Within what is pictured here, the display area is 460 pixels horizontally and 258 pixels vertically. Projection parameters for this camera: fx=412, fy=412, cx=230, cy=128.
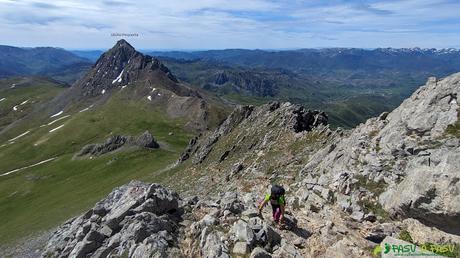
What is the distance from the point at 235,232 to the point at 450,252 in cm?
1182

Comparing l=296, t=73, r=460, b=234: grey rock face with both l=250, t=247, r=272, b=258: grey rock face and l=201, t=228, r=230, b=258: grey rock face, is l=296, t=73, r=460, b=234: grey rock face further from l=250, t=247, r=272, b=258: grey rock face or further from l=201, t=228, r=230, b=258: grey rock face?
l=201, t=228, r=230, b=258: grey rock face

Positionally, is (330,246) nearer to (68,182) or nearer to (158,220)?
(158,220)

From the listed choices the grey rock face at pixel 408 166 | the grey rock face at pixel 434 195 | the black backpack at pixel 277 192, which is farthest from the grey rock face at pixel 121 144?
the grey rock face at pixel 434 195

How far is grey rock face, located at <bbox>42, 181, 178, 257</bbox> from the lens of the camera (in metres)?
26.8

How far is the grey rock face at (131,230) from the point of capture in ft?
87.9

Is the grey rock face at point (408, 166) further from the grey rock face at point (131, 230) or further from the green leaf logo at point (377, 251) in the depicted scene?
the grey rock face at point (131, 230)

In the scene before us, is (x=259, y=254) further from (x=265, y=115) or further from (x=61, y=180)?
(x=61, y=180)

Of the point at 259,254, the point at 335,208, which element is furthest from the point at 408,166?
the point at 259,254

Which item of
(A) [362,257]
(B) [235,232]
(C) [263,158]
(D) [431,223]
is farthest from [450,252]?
(C) [263,158]

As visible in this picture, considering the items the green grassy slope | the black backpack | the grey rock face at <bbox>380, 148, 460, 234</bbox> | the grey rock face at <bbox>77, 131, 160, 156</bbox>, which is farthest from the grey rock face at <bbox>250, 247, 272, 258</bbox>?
the grey rock face at <bbox>77, 131, 160, 156</bbox>

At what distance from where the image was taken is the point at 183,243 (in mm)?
27297

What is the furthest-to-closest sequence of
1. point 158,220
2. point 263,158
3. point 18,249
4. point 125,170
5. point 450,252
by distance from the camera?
point 125,170 < point 18,249 < point 263,158 < point 158,220 < point 450,252

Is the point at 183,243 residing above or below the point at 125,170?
above

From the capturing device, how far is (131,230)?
2859 cm
